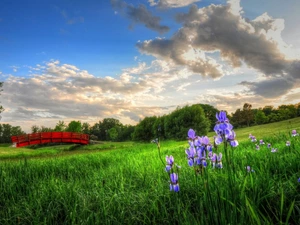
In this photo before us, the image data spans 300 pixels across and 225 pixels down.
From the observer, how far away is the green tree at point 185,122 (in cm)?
3169

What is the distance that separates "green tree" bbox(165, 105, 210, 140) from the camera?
31692mm

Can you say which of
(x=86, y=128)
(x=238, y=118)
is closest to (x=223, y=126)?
(x=238, y=118)

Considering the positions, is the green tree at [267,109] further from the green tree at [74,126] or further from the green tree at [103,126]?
the green tree at [74,126]

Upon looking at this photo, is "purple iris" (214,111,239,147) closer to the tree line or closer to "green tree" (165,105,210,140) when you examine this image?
the tree line

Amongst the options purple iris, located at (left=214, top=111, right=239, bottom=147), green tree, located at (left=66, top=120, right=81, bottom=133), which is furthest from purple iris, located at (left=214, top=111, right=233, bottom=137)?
green tree, located at (left=66, top=120, right=81, bottom=133)

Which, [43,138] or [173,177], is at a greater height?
[173,177]

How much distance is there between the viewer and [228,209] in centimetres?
205

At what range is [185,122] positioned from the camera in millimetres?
33031

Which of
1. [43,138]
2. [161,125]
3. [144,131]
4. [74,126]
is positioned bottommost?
[144,131]

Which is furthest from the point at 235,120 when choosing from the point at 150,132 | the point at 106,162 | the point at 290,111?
the point at 106,162

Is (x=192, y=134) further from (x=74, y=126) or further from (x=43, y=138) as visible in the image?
(x=74, y=126)

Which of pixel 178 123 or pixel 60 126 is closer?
pixel 178 123

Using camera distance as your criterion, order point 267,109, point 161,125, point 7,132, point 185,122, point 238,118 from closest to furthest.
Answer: point 185,122 < point 161,125 < point 238,118 < point 267,109 < point 7,132

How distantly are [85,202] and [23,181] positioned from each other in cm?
299
